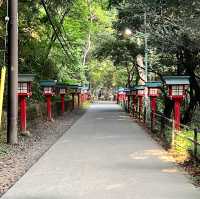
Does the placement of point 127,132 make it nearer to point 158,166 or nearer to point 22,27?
point 22,27

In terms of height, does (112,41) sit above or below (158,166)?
above

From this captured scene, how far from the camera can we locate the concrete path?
9445 mm

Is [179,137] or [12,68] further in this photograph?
[12,68]

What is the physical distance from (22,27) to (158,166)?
15.4 m

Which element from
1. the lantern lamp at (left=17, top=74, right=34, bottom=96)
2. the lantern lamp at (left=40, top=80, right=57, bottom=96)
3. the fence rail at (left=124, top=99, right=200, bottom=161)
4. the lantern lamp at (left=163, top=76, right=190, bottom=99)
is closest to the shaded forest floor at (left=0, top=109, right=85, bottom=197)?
the lantern lamp at (left=17, top=74, right=34, bottom=96)

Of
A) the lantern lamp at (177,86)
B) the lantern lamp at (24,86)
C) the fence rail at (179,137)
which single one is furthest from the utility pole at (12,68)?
the lantern lamp at (177,86)

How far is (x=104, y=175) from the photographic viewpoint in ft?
37.8

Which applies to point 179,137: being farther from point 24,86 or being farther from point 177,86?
point 24,86

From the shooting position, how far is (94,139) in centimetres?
2012

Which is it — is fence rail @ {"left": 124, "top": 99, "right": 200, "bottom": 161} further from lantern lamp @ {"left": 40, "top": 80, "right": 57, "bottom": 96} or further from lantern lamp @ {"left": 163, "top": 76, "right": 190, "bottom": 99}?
lantern lamp @ {"left": 40, "top": 80, "right": 57, "bottom": 96}

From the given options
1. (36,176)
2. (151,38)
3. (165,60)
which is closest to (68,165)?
(36,176)

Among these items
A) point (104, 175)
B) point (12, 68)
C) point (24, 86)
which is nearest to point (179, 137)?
point (104, 175)

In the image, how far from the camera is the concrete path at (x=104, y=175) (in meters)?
9.45

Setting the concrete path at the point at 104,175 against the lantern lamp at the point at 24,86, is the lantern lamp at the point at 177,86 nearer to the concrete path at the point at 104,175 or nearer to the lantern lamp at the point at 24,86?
the concrete path at the point at 104,175
